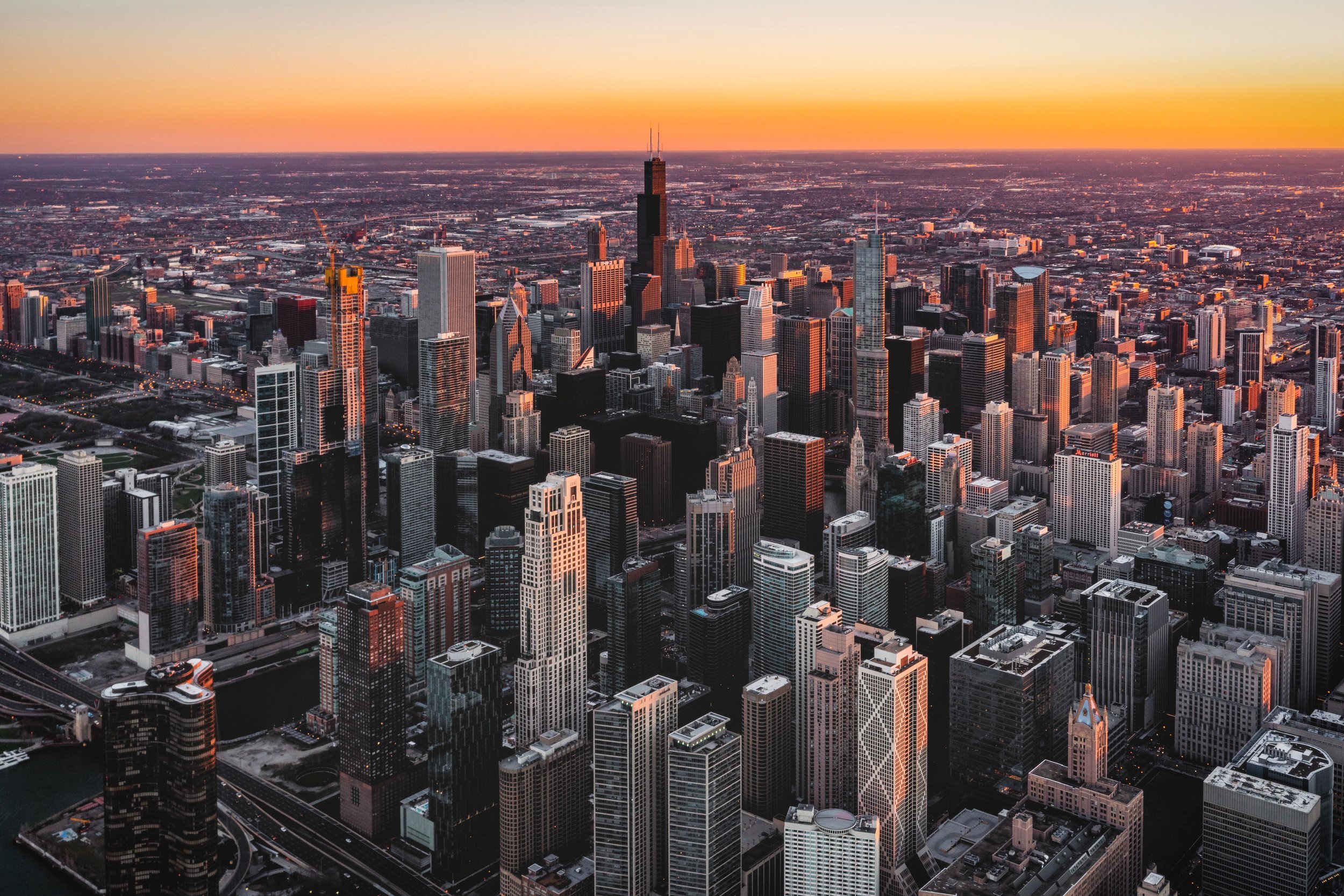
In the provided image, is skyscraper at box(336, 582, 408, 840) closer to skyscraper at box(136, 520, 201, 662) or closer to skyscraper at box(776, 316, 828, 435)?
skyscraper at box(136, 520, 201, 662)

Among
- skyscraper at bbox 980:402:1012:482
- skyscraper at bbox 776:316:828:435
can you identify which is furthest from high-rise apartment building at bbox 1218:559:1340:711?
skyscraper at bbox 776:316:828:435

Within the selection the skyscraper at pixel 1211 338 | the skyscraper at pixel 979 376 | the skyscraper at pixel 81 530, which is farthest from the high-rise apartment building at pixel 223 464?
the skyscraper at pixel 1211 338

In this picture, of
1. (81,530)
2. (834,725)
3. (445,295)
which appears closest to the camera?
(834,725)

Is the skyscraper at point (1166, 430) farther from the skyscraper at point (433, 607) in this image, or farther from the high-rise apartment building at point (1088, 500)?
the skyscraper at point (433, 607)

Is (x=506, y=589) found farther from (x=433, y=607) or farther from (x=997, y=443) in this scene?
(x=997, y=443)

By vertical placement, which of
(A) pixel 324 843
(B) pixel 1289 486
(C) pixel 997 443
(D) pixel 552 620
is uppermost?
(C) pixel 997 443

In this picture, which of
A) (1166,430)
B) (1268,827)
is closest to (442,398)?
(1166,430)
